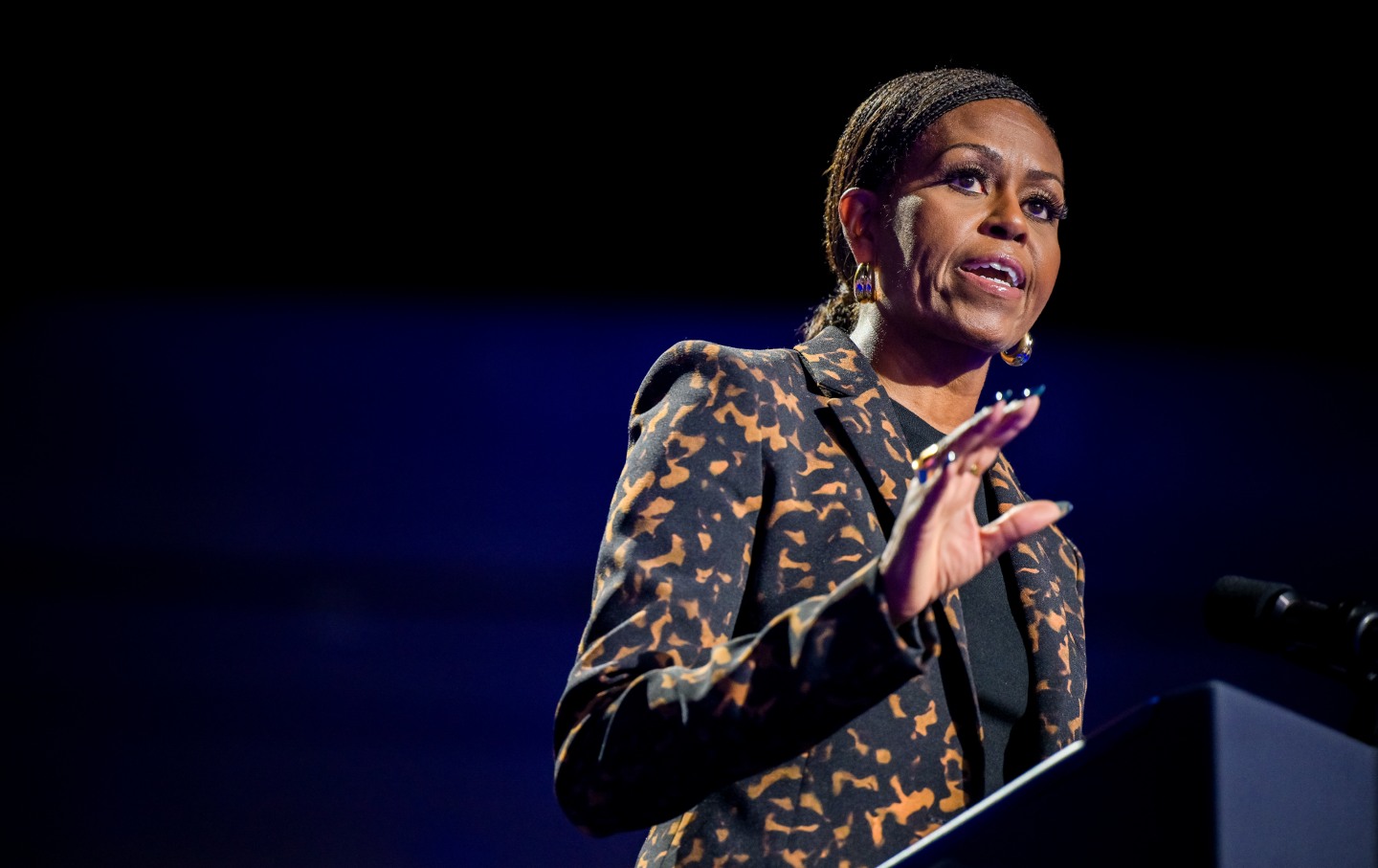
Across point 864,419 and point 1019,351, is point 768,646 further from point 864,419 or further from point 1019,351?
point 1019,351

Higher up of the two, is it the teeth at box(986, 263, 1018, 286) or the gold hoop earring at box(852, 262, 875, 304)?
the teeth at box(986, 263, 1018, 286)

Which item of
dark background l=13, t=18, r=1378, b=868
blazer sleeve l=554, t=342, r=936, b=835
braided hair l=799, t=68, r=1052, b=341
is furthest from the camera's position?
dark background l=13, t=18, r=1378, b=868

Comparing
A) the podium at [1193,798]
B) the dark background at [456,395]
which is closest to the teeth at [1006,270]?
the podium at [1193,798]

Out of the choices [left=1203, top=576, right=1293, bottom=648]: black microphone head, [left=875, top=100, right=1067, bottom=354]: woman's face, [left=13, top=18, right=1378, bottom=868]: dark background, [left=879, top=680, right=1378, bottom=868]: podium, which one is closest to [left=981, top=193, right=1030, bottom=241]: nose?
[left=875, top=100, right=1067, bottom=354]: woman's face

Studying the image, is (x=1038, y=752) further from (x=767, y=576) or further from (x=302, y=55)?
(x=302, y=55)

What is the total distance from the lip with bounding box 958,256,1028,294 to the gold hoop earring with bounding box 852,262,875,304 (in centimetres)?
17

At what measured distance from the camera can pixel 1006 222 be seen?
1764 millimetres

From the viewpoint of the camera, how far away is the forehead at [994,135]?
1811 mm

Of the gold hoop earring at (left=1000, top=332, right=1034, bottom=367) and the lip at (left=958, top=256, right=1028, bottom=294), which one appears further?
the gold hoop earring at (left=1000, top=332, right=1034, bottom=367)

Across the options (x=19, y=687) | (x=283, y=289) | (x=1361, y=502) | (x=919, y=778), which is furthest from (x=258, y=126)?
(x=1361, y=502)

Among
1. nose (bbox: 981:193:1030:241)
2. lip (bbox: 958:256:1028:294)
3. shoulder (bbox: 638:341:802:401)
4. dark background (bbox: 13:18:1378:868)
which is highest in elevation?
nose (bbox: 981:193:1030:241)

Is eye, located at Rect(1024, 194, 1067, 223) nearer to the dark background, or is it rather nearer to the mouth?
the mouth

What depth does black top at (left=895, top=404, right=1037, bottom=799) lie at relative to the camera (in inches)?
57.9

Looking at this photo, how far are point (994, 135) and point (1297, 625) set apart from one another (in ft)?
3.08
